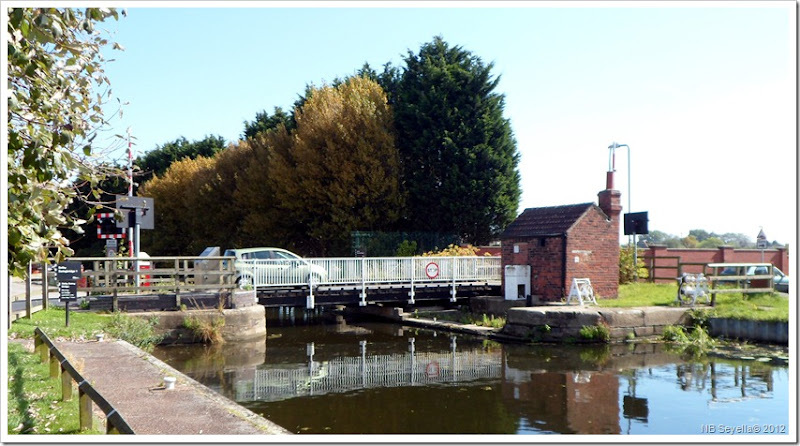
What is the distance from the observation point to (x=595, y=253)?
20562mm

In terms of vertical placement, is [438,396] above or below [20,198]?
below

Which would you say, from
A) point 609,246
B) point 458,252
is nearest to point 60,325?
point 609,246

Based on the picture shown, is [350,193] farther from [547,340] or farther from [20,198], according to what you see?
[20,198]

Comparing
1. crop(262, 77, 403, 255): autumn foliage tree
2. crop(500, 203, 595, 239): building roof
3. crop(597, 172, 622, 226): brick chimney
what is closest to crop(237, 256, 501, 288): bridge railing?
crop(500, 203, 595, 239): building roof

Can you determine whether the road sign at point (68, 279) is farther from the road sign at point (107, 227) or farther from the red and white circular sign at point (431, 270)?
the red and white circular sign at point (431, 270)

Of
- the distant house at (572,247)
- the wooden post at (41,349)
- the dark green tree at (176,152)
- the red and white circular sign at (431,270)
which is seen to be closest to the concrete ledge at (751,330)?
the distant house at (572,247)

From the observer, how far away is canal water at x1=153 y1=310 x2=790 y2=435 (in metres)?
9.36

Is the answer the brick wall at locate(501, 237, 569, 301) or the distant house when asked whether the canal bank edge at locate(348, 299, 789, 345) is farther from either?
the distant house

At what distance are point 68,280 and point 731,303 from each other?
672 inches

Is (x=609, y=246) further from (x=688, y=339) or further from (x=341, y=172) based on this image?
(x=341, y=172)

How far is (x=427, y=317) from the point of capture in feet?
75.8

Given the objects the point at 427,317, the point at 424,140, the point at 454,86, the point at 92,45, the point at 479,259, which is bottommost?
the point at 427,317

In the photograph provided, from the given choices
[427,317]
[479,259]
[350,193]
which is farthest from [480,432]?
[350,193]

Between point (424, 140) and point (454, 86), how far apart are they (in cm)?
301
